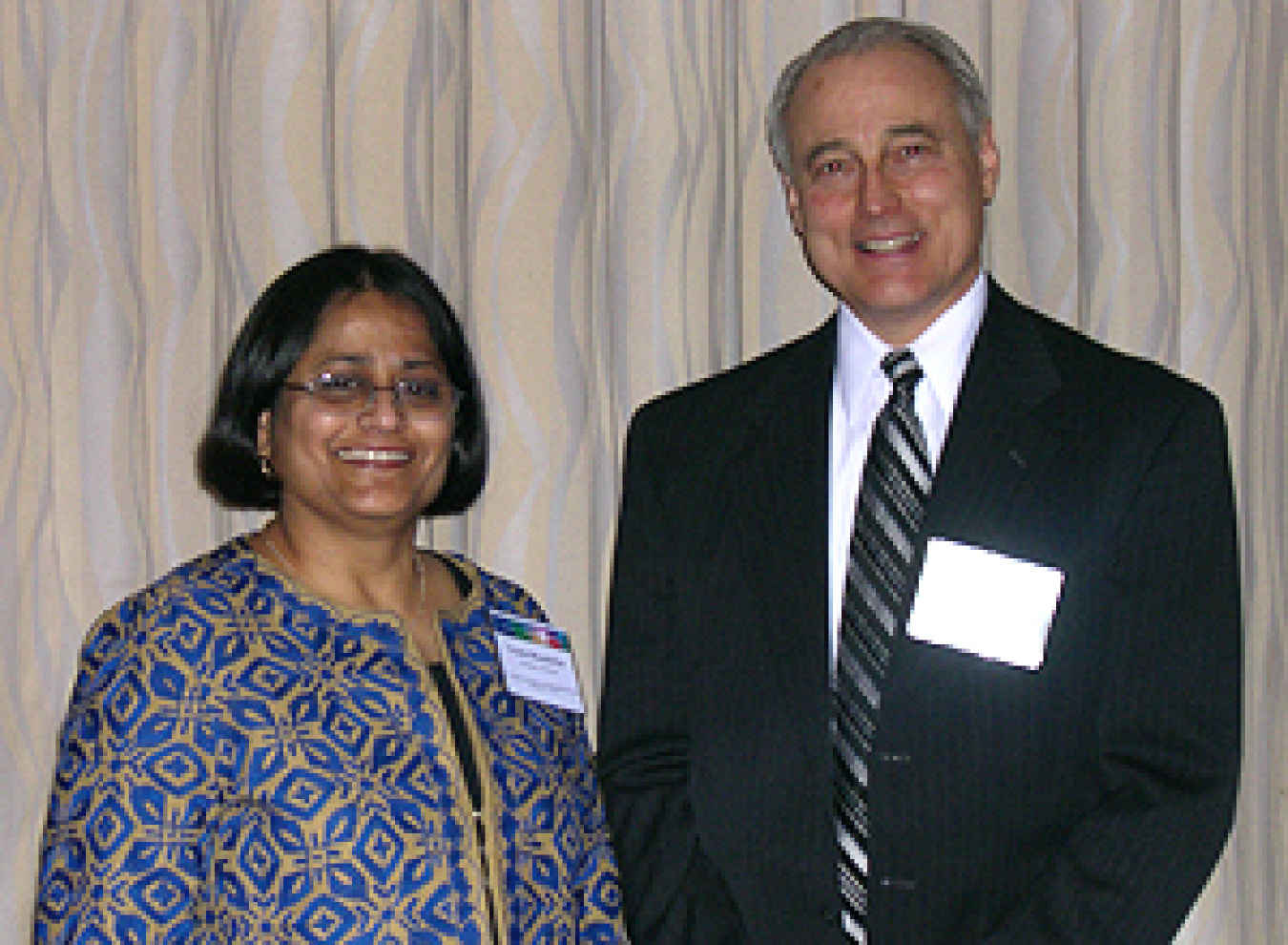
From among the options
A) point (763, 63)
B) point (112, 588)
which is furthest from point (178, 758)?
point (763, 63)

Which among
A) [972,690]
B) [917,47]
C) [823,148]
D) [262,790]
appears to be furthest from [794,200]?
[262,790]

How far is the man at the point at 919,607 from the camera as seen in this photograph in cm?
154

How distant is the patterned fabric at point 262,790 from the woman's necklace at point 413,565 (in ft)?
0.13

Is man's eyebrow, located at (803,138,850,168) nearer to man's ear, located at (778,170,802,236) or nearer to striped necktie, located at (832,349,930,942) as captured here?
man's ear, located at (778,170,802,236)

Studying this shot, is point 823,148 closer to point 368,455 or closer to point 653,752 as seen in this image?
point 368,455

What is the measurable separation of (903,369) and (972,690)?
1.25ft

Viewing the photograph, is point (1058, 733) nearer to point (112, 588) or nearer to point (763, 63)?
point (763, 63)

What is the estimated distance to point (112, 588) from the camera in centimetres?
226

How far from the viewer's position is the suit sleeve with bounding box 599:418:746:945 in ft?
5.65

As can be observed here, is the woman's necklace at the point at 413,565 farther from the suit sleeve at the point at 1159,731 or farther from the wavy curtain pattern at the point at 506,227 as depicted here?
the suit sleeve at the point at 1159,731

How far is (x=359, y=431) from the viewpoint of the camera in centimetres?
167

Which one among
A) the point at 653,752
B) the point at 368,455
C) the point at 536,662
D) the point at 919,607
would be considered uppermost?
the point at 368,455

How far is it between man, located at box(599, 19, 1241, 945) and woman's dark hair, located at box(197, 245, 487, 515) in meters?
0.31

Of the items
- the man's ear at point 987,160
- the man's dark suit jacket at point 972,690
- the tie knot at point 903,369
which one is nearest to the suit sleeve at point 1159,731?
the man's dark suit jacket at point 972,690
